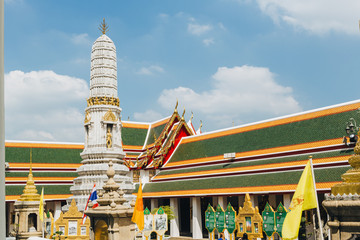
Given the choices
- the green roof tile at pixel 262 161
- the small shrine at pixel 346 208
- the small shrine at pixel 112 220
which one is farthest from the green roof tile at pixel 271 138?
the small shrine at pixel 346 208

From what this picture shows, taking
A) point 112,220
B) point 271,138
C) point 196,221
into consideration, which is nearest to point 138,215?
point 112,220

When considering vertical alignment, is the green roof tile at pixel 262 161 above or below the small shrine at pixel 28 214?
above

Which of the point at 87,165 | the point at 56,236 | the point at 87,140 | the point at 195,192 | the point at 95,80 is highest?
the point at 95,80

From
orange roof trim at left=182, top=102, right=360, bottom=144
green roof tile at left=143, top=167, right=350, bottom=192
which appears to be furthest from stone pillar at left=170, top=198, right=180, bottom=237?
orange roof trim at left=182, top=102, right=360, bottom=144

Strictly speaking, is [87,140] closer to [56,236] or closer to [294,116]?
[56,236]

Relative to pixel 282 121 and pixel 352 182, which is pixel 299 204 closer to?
pixel 352 182

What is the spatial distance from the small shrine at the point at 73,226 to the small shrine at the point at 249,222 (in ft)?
27.6

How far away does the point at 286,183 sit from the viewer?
2364 cm

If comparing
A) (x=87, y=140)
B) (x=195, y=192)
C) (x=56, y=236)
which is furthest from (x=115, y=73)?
(x=56, y=236)

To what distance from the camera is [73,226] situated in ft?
70.0

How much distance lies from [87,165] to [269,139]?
1241cm

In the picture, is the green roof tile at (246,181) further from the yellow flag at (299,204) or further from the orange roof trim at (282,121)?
the yellow flag at (299,204)

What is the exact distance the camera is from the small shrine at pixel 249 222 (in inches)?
632

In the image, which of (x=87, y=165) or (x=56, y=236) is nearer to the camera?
(x=56, y=236)
